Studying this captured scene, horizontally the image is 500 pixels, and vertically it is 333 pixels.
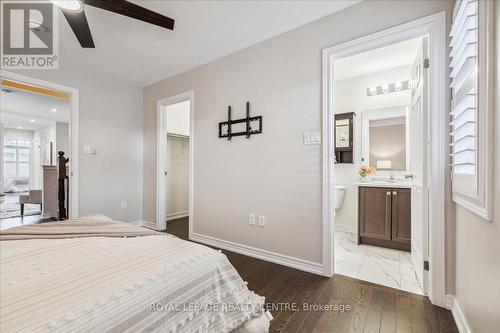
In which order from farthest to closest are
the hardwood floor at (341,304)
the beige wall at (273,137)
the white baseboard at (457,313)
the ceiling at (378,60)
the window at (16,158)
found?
the window at (16,158) → the ceiling at (378,60) → the beige wall at (273,137) → the hardwood floor at (341,304) → the white baseboard at (457,313)

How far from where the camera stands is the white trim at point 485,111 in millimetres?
1027

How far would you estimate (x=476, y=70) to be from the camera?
1154 millimetres

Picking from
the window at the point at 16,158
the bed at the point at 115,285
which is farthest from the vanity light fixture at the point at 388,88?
the window at the point at 16,158

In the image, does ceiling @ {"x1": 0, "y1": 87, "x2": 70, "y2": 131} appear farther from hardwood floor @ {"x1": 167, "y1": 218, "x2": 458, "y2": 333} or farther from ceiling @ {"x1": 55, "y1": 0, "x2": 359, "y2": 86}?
hardwood floor @ {"x1": 167, "y1": 218, "x2": 458, "y2": 333}

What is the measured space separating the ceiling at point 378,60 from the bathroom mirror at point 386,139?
0.62 metres

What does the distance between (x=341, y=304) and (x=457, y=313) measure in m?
0.73

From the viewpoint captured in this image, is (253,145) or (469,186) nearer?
(469,186)

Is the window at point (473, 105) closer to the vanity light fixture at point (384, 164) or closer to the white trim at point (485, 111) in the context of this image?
the white trim at point (485, 111)

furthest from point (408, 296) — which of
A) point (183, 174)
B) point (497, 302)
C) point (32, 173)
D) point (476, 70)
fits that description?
point (32, 173)

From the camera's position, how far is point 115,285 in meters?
0.85

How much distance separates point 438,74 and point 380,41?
0.54 meters

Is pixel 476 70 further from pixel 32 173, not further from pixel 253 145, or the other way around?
pixel 32 173

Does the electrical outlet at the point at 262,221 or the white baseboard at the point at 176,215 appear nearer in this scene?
the electrical outlet at the point at 262,221

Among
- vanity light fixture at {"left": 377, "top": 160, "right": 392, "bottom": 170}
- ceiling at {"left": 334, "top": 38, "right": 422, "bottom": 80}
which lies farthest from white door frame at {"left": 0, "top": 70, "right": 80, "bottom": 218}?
vanity light fixture at {"left": 377, "top": 160, "right": 392, "bottom": 170}
